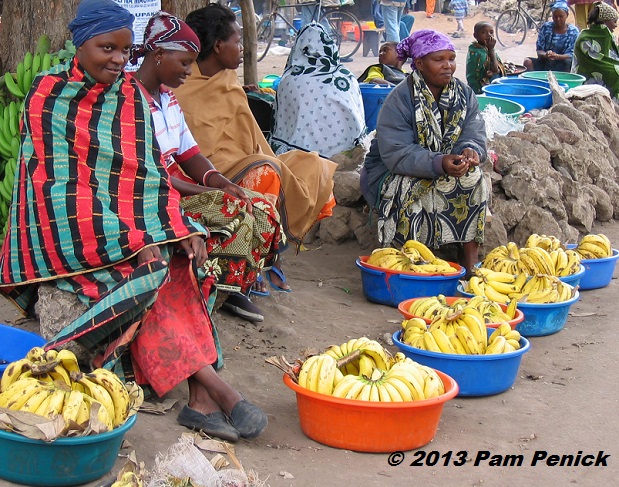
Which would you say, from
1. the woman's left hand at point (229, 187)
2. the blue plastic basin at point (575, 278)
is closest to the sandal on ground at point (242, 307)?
the woman's left hand at point (229, 187)

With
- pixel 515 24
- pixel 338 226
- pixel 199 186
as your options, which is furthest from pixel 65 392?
pixel 515 24

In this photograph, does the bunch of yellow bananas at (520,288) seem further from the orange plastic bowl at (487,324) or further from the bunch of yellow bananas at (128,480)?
the bunch of yellow bananas at (128,480)

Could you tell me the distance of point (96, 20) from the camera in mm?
3455

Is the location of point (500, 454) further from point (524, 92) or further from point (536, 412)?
point (524, 92)

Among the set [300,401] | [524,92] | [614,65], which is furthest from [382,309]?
[614,65]

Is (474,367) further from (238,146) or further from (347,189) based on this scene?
(347,189)

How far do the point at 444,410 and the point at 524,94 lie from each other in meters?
6.52

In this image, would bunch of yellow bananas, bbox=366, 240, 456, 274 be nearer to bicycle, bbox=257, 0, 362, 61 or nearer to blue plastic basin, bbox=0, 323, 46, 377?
blue plastic basin, bbox=0, 323, 46, 377

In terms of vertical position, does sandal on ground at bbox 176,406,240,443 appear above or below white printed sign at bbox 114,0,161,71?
below

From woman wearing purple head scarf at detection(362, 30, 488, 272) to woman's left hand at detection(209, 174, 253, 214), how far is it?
62.0 inches

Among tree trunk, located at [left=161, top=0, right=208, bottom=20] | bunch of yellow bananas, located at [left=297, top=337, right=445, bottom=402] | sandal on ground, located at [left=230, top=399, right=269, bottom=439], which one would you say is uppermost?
tree trunk, located at [left=161, top=0, right=208, bottom=20]

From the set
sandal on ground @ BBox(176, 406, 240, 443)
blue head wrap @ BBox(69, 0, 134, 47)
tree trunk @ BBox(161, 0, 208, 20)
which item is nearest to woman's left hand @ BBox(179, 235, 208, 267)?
sandal on ground @ BBox(176, 406, 240, 443)

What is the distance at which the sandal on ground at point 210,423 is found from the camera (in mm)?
3365

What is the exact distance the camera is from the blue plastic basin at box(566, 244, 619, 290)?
588 centimetres
